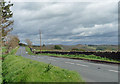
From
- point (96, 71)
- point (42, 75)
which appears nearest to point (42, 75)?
point (42, 75)

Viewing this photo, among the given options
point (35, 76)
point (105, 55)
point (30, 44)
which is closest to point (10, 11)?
point (105, 55)

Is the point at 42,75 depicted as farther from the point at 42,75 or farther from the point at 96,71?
the point at 96,71

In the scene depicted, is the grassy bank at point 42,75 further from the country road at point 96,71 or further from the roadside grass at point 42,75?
the country road at point 96,71

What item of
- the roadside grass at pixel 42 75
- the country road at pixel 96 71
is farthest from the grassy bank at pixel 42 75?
the country road at pixel 96 71

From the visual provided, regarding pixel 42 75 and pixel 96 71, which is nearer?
pixel 42 75

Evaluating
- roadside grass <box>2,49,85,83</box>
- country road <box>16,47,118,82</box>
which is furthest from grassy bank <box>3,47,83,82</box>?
country road <box>16,47,118,82</box>

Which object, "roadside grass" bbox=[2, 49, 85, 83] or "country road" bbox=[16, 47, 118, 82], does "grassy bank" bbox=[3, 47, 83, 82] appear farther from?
"country road" bbox=[16, 47, 118, 82]

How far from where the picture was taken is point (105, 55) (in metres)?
18.9

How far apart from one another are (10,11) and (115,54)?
83.9ft

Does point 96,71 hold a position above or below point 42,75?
below

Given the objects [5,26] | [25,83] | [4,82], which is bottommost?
[4,82]

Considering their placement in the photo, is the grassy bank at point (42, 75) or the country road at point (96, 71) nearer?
the grassy bank at point (42, 75)

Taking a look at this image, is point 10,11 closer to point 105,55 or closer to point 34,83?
point 105,55

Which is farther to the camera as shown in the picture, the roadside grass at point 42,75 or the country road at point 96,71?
the country road at point 96,71
